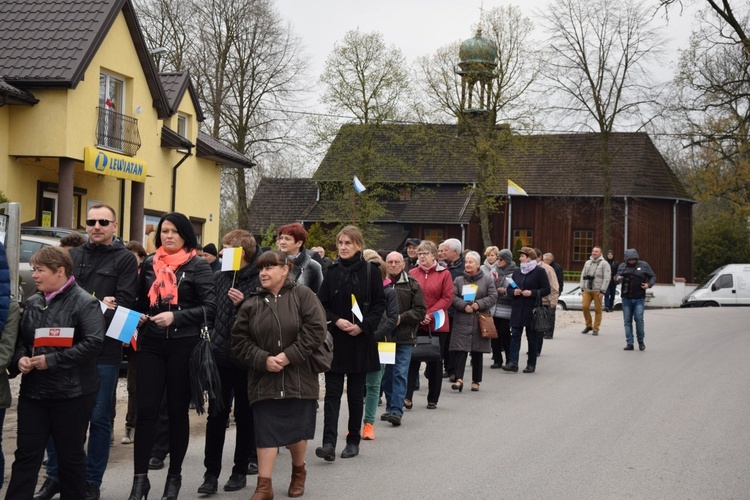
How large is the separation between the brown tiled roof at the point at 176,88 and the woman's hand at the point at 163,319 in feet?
75.5

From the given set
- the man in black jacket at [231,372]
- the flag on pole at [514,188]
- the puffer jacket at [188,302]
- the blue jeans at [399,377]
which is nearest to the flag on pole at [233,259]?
the man in black jacket at [231,372]

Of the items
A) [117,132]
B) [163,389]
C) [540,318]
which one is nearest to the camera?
[163,389]

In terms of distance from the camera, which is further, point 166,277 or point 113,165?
point 113,165

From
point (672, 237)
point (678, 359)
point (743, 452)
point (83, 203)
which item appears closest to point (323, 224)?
point (672, 237)

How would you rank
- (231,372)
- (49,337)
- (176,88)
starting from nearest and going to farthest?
1. (49,337)
2. (231,372)
3. (176,88)

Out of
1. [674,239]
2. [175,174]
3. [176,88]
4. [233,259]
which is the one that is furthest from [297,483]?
[674,239]

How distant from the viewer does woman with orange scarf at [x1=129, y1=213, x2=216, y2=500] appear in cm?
645

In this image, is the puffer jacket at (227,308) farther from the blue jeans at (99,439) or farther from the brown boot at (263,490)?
the brown boot at (263,490)

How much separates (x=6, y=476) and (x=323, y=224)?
1843 inches

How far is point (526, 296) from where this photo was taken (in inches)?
561

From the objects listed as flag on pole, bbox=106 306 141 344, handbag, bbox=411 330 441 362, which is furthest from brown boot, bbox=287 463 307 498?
handbag, bbox=411 330 441 362

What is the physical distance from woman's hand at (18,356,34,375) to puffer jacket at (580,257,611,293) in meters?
17.3

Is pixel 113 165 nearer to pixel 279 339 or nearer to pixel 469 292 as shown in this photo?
pixel 469 292

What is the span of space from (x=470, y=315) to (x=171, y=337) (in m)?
6.28
